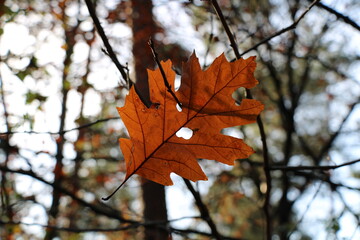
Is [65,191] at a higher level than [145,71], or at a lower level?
lower

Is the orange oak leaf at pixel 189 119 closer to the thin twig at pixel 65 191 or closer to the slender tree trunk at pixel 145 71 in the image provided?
the thin twig at pixel 65 191

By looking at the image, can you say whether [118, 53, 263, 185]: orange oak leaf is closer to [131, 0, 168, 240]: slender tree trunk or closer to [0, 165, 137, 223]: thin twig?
[0, 165, 137, 223]: thin twig

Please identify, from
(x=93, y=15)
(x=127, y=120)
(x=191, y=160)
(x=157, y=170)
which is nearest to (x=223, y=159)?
(x=191, y=160)

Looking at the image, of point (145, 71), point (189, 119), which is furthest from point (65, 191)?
point (145, 71)

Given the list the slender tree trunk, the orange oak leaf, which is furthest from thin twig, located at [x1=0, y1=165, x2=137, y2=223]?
the orange oak leaf

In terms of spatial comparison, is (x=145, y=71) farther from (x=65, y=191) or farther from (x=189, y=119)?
(x=189, y=119)

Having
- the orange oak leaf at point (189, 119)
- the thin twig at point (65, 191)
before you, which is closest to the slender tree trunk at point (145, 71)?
the thin twig at point (65, 191)

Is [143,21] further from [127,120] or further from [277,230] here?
[127,120]
